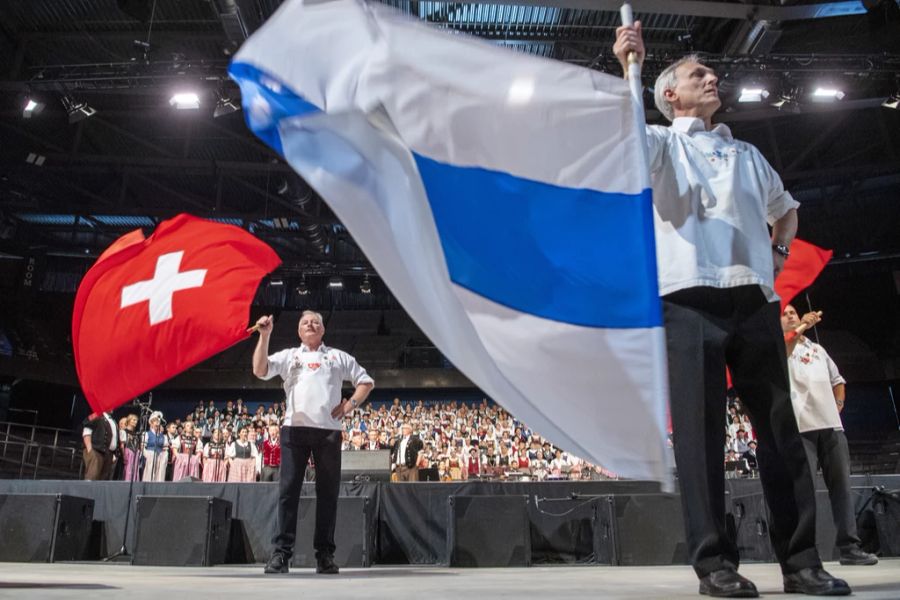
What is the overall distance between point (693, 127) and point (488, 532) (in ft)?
15.1

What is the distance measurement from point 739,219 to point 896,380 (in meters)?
21.5

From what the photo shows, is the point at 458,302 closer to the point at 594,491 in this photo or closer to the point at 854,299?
the point at 594,491

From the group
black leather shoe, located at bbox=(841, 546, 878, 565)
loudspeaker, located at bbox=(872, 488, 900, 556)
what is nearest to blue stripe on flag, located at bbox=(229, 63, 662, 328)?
black leather shoe, located at bbox=(841, 546, 878, 565)

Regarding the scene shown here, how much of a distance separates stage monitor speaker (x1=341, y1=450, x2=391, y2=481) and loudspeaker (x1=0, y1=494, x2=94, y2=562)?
2.73 meters

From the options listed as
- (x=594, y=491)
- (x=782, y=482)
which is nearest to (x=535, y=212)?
(x=782, y=482)

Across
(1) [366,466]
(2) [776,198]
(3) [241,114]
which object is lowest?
(1) [366,466]

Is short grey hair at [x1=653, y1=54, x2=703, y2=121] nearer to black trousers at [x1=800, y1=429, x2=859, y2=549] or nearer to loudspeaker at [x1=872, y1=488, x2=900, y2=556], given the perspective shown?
black trousers at [x1=800, y1=429, x2=859, y2=549]

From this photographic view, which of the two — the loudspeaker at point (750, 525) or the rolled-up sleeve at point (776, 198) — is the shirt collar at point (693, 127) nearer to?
the rolled-up sleeve at point (776, 198)

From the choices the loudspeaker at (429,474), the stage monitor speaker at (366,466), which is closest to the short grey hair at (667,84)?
the stage monitor speaker at (366,466)

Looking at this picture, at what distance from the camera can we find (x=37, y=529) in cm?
625

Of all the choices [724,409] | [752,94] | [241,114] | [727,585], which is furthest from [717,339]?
[241,114]

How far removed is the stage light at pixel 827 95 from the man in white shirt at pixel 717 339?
1000 cm

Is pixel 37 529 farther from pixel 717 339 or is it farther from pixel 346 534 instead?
pixel 717 339

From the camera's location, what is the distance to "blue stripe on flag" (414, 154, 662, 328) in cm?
201
